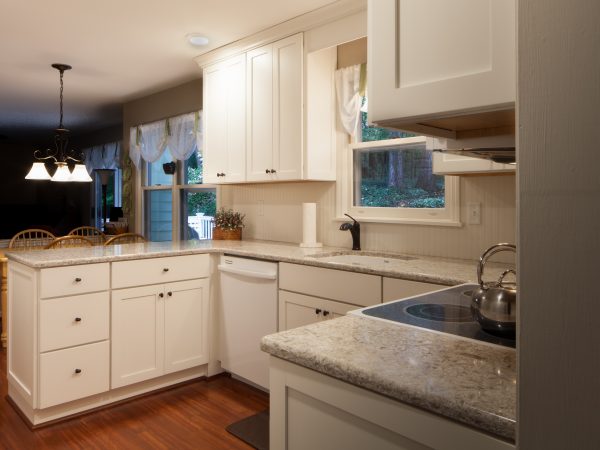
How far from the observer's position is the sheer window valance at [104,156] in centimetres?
735

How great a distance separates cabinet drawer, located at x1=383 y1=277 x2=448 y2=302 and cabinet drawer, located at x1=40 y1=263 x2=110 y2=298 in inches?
61.1

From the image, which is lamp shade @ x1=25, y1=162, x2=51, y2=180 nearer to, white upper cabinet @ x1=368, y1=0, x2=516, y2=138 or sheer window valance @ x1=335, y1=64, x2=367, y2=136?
sheer window valance @ x1=335, y1=64, x2=367, y2=136

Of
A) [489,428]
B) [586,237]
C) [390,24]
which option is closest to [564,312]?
[586,237]

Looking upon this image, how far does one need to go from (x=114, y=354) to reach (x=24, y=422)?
0.55 metres

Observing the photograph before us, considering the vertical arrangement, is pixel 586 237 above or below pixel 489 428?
above

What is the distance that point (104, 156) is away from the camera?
25.1 ft

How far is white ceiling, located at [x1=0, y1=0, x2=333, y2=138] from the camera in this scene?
2979 millimetres

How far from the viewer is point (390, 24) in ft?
3.22

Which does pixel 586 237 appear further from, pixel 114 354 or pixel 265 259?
pixel 114 354

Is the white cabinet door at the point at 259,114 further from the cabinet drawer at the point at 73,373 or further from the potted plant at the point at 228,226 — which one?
the cabinet drawer at the point at 73,373

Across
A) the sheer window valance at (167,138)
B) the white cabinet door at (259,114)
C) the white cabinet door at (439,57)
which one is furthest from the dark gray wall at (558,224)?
the sheer window valance at (167,138)

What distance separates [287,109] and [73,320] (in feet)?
6.04

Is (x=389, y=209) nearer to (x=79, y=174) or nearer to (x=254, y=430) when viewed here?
(x=254, y=430)

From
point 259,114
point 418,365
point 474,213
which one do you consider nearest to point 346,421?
point 418,365
